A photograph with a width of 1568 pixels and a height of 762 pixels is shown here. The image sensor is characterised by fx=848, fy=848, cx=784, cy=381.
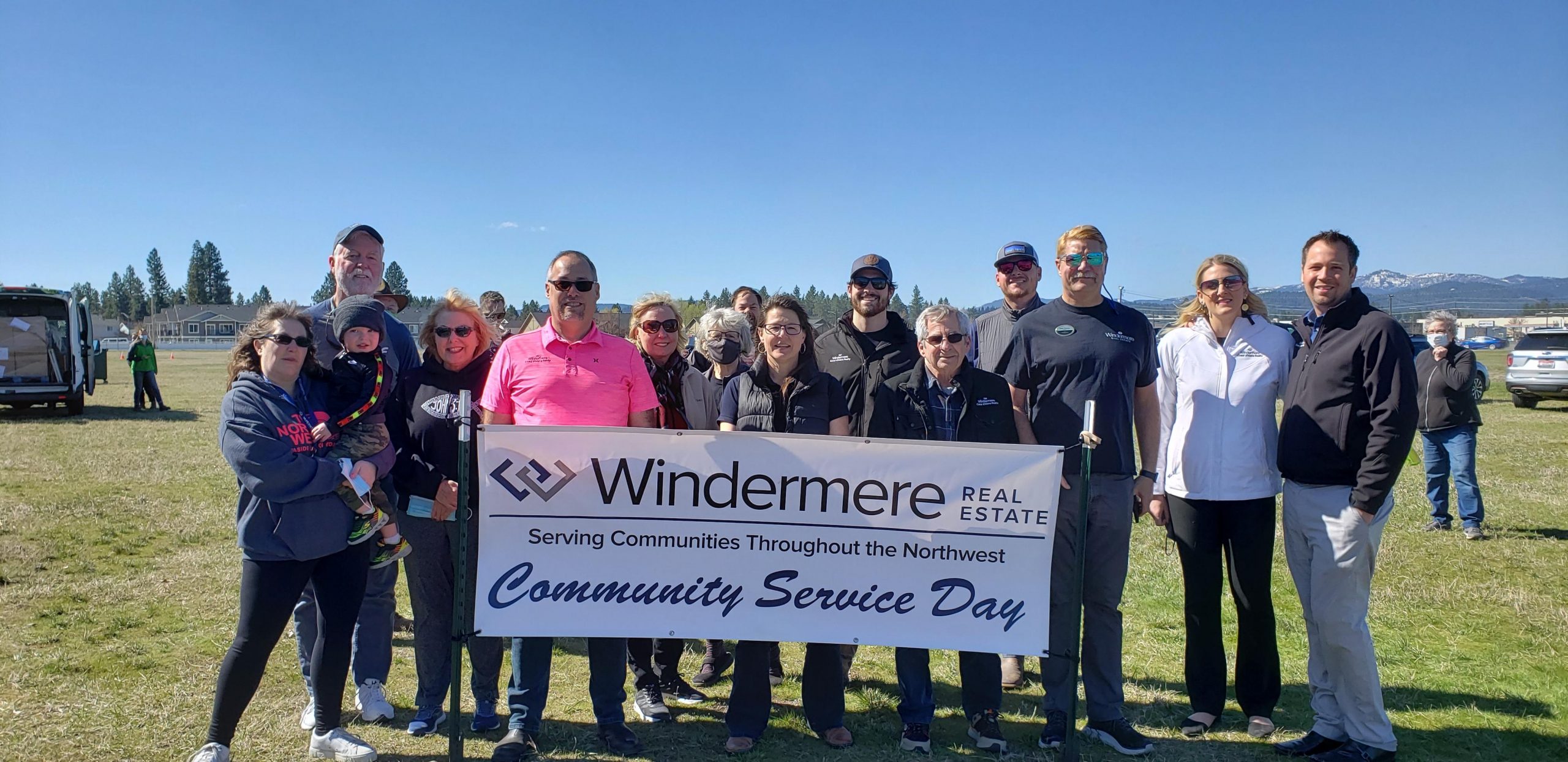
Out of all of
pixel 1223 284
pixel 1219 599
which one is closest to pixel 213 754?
pixel 1219 599

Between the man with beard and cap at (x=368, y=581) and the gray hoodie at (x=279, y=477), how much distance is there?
35 cm

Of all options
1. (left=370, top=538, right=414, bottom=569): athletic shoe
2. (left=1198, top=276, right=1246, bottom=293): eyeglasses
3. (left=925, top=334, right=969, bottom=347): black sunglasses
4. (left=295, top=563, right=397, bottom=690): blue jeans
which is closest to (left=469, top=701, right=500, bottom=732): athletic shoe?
(left=295, top=563, right=397, bottom=690): blue jeans

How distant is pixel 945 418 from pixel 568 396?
70.3 inches

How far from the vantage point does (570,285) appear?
404cm

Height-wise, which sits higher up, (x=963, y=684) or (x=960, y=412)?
(x=960, y=412)

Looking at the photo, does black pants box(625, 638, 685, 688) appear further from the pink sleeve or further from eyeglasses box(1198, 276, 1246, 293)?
eyeglasses box(1198, 276, 1246, 293)

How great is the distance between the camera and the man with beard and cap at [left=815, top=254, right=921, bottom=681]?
4.59 m

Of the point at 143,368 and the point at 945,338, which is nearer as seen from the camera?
the point at 945,338

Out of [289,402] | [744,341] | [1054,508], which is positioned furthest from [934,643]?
[289,402]

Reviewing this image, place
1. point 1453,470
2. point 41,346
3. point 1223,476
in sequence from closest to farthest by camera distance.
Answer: point 1223,476 → point 1453,470 → point 41,346

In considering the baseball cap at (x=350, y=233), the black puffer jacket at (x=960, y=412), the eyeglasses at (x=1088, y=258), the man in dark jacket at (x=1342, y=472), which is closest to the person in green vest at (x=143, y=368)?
the baseball cap at (x=350, y=233)

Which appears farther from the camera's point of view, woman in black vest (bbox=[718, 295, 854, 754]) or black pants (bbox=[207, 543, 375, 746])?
woman in black vest (bbox=[718, 295, 854, 754])

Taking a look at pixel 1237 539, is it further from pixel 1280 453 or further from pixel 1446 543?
pixel 1446 543

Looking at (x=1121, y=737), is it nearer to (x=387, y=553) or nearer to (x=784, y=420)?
(x=784, y=420)
